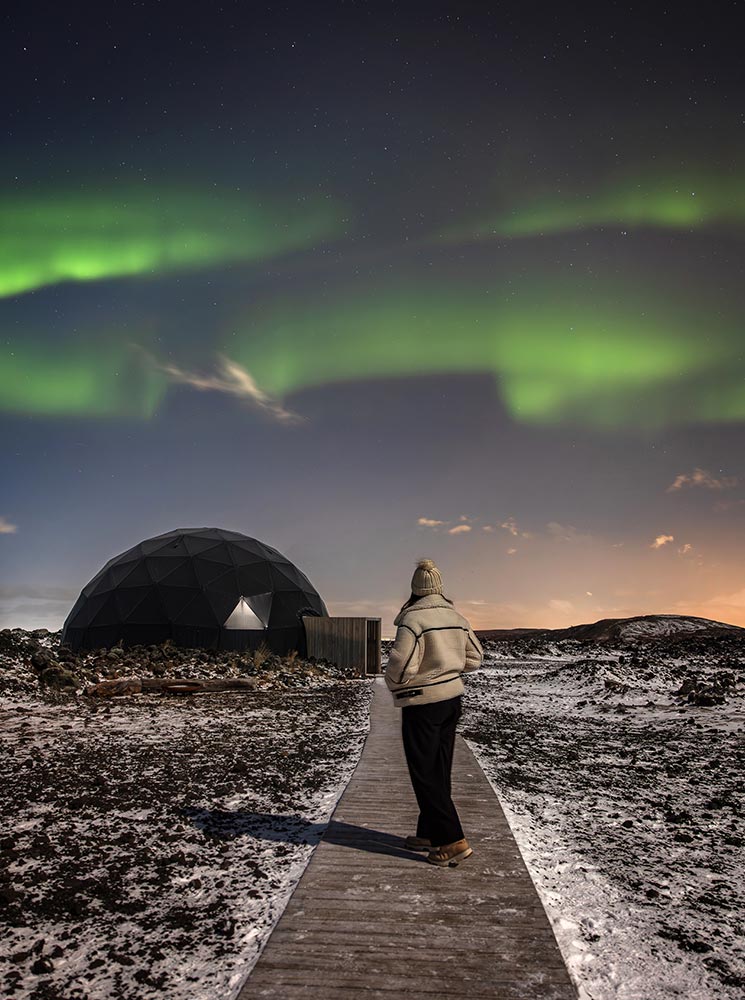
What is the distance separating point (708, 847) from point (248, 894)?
15.2ft

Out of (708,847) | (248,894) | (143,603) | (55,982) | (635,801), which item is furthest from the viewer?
(143,603)

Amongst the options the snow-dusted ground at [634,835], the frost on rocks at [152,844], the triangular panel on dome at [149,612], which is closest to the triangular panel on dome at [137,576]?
the triangular panel on dome at [149,612]

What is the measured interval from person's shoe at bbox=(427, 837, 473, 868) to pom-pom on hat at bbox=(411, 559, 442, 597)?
2.05 meters

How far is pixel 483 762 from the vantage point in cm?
988

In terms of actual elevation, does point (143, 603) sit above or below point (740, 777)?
above

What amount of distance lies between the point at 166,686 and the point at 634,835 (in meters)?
13.0

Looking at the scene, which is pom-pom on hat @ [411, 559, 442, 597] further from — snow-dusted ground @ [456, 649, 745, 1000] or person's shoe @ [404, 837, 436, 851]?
snow-dusted ground @ [456, 649, 745, 1000]

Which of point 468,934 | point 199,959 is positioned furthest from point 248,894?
point 468,934

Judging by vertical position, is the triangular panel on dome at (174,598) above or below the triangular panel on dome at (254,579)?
below

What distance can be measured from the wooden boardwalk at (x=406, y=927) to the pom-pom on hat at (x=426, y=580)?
7.32ft

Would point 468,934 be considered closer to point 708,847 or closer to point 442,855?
point 442,855

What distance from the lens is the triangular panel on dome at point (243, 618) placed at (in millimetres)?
24766

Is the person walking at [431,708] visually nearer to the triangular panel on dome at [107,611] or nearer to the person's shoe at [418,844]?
the person's shoe at [418,844]

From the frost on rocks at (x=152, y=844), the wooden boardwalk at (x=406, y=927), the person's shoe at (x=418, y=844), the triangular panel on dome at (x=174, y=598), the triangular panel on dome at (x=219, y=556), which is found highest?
the triangular panel on dome at (x=219, y=556)
